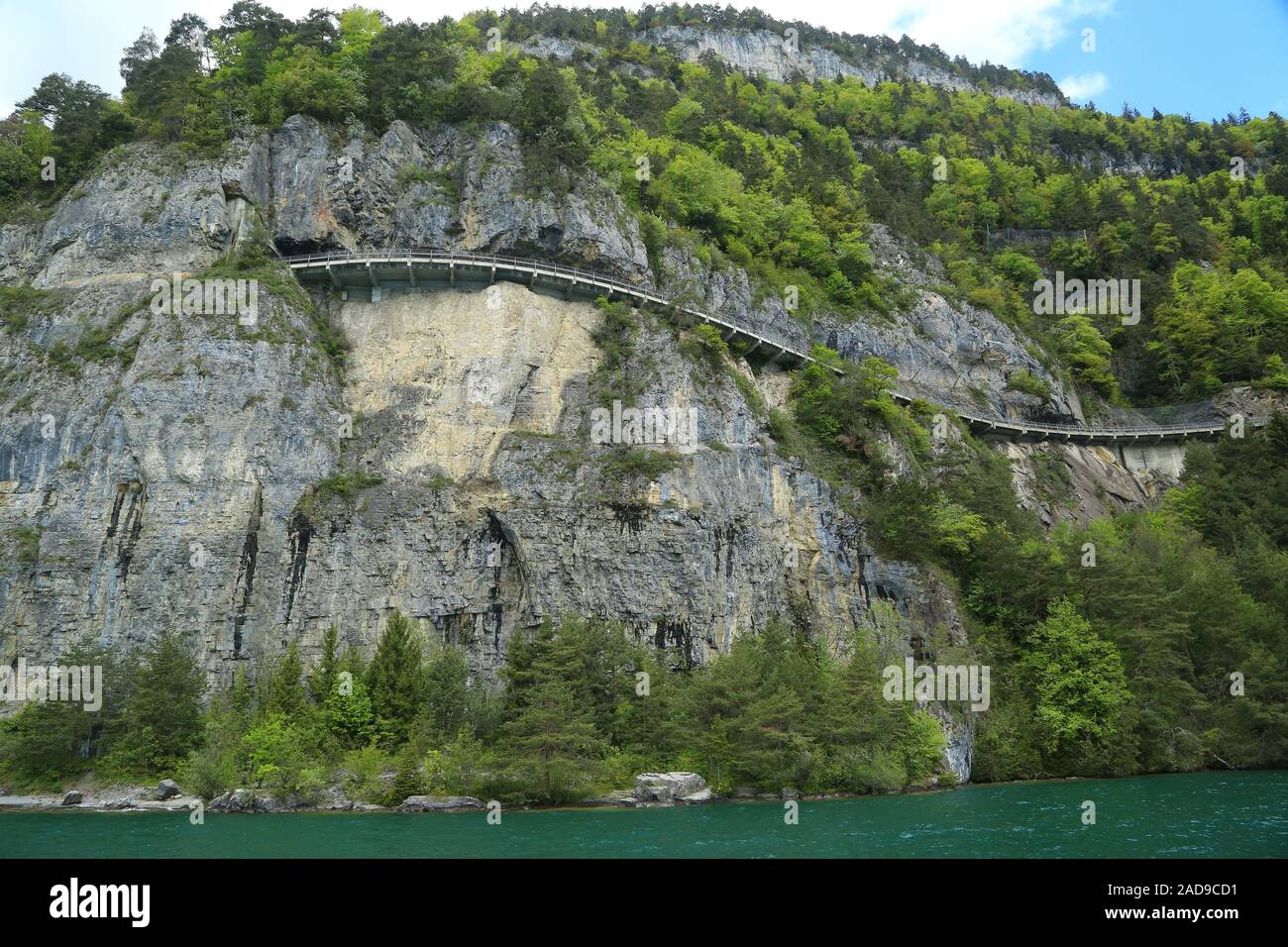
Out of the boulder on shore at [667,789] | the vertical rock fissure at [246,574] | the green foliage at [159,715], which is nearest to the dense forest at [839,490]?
the green foliage at [159,715]

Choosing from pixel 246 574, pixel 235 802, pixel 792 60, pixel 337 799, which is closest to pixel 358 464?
pixel 246 574

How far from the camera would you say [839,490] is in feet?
150

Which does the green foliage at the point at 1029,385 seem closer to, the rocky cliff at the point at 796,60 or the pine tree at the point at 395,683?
the pine tree at the point at 395,683

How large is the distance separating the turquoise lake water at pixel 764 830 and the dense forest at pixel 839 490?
3542mm

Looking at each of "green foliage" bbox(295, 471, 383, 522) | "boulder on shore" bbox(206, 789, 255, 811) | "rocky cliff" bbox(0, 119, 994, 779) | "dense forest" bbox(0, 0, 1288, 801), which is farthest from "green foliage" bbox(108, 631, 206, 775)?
"green foliage" bbox(295, 471, 383, 522)

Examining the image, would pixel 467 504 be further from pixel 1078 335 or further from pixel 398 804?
pixel 1078 335

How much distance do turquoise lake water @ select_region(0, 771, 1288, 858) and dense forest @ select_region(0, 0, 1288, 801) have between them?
11.6 feet

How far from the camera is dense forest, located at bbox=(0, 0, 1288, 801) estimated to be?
112 ft

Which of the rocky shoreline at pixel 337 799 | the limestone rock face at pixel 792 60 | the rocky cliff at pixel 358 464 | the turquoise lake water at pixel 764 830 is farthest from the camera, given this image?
the limestone rock face at pixel 792 60

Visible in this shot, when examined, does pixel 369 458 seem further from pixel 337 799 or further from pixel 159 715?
pixel 337 799

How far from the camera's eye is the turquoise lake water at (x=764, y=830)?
2077 cm

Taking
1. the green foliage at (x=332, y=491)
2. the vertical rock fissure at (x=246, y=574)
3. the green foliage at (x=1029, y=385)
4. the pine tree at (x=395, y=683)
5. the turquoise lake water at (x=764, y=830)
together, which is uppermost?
the green foliage at (x=1029, y=385)

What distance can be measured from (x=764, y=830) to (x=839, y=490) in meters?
23.8

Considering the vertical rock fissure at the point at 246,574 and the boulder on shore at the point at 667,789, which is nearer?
the boulder on shore at the point at 667,789
